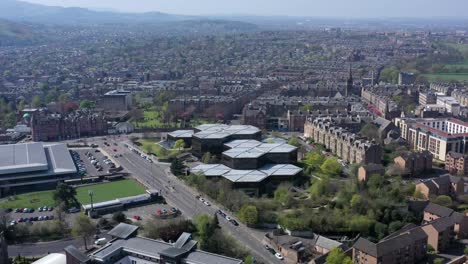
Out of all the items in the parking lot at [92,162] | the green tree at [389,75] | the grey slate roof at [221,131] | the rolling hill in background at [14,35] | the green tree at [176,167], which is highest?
the rolling hill in background at [14,35]

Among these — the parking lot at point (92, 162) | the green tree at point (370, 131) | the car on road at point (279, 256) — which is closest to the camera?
the car on road at point (279, 256)

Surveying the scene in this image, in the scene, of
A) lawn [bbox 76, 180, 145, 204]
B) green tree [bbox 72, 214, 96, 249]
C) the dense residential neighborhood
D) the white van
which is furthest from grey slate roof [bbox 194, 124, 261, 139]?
green tree [bbox 72, 214, 96, 249]

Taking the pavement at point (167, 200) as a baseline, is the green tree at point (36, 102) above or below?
above

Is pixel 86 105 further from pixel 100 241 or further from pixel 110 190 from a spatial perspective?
pixel 100 241

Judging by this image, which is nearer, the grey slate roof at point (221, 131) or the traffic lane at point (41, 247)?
the traffic lane at point (41, 247)

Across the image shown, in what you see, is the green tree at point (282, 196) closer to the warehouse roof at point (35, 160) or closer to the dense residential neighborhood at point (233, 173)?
the dense residential neighborhood at point (233, 173)

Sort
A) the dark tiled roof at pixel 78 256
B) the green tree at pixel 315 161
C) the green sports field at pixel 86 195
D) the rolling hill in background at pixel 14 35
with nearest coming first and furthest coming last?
the dark tiled roof at pixel 78 256, the green sports field at pixel 86 195, the green tree at pixel 315 161, the rolling hill in background at pixel 14 35

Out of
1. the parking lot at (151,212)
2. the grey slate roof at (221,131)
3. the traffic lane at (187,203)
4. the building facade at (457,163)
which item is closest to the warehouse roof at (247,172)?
the traffic lane at (187,203)

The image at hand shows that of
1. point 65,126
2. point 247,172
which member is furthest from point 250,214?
point 65,126
